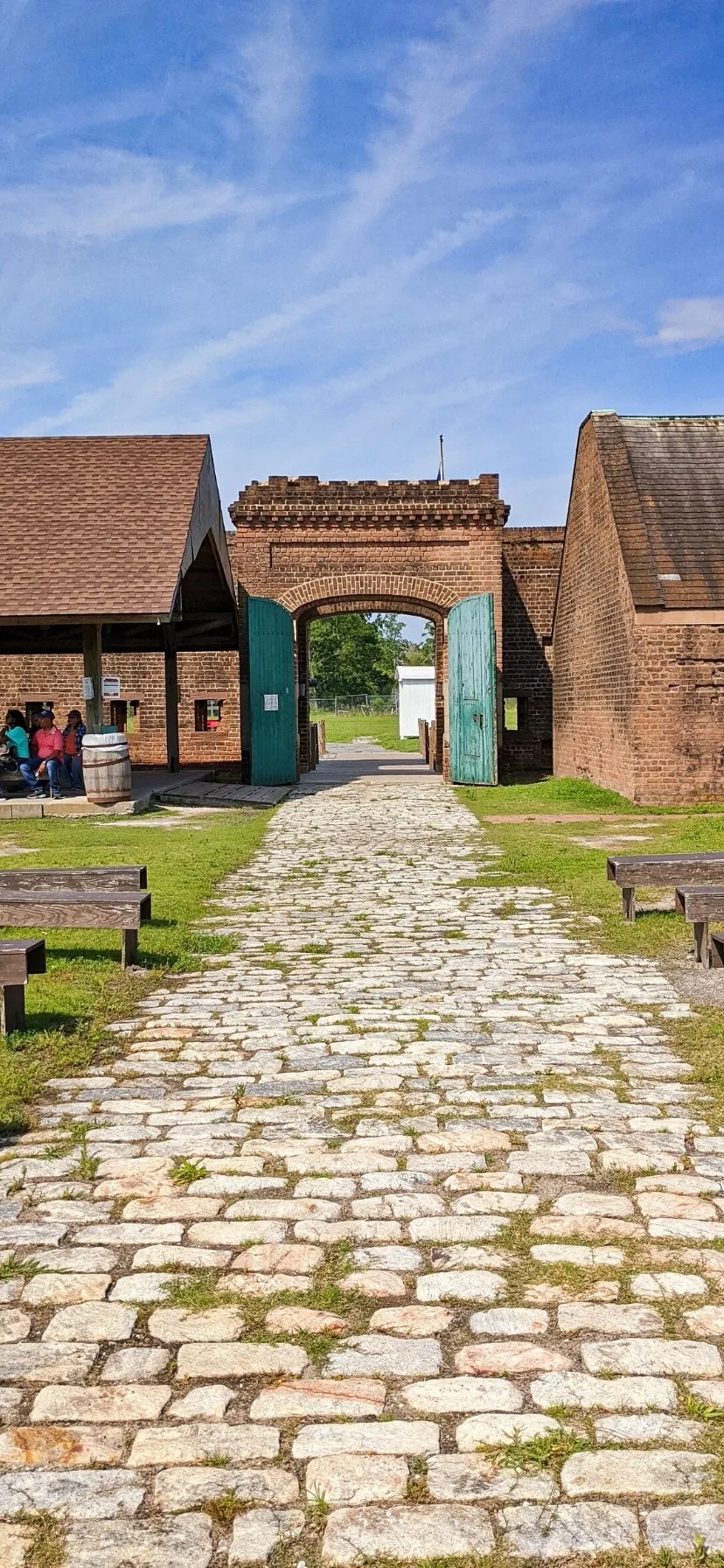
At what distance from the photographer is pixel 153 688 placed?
82.9 feet

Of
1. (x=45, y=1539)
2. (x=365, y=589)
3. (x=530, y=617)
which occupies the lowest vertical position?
(x=45, y=1539)

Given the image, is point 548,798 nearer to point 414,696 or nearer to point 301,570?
point 301,570

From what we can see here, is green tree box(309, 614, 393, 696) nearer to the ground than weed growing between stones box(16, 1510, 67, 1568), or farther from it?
farther from it

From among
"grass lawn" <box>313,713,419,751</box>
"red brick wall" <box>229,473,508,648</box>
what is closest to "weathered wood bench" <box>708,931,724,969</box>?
"red brick wall" <box>229,473,508,648</box>

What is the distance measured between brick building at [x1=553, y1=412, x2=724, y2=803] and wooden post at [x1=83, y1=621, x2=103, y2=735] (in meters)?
7.29

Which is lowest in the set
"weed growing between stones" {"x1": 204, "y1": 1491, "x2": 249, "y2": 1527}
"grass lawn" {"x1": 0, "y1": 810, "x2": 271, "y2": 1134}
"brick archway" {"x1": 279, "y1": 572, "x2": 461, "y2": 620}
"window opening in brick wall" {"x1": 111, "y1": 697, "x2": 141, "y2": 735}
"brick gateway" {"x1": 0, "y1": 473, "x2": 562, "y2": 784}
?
"weed growing between stones" {"x1": 204, "y1": 1491, "x2": 249, "y2": 1527}

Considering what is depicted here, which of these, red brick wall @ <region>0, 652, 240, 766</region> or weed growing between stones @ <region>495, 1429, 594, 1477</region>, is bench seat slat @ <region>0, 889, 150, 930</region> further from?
red brick wall @ <region>0, 652, 240, 766</region>

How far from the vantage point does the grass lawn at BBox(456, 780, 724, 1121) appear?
17.5ft

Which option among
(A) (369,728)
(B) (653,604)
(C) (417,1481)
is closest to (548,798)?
(B) (653,604)

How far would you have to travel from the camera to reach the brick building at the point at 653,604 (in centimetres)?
1598

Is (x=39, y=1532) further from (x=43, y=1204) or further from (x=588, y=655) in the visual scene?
(x=588, y=655)

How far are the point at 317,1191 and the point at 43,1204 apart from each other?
2.71ft

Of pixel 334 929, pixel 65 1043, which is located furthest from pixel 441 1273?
pixel 334 929

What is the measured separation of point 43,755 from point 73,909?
1142 cm
